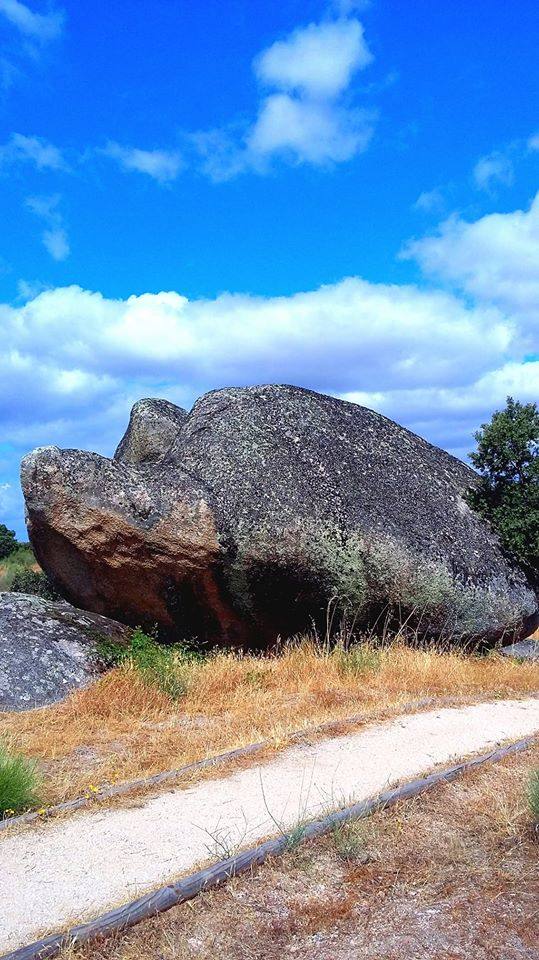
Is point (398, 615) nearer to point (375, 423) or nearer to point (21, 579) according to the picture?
point (375, 423)

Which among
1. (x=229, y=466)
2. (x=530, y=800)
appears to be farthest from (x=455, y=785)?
(x=229, y=466)

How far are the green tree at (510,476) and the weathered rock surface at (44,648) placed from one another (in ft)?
19.4

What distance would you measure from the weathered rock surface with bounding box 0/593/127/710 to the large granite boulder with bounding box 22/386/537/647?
537 mm

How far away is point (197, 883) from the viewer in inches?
183

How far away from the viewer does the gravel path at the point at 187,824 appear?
4.65 meters

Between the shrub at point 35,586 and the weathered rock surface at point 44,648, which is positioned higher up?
the shrub at point 35,586

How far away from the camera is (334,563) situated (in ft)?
35.0

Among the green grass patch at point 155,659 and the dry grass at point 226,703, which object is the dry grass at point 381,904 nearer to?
the dry grass at point 226,703

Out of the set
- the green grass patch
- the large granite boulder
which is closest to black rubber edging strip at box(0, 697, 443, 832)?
the green grass patch

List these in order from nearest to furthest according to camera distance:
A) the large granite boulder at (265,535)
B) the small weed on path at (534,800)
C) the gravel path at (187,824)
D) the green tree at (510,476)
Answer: the gravel path at (187,824) < the small weed on path at (534,800) < the large granite boulder at (265,535) < the green tree at (510,476)

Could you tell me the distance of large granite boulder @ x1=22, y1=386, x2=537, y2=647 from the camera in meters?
10.2

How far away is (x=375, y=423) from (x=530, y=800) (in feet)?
25.9

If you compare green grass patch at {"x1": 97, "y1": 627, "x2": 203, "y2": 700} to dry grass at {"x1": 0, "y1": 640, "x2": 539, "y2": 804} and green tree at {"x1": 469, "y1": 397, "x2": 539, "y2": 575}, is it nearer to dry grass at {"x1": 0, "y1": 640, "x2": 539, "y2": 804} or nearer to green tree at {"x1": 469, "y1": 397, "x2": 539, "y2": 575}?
dry grass at {"x1": 0, "y1": 640, "x2": 539, "y2": 804}

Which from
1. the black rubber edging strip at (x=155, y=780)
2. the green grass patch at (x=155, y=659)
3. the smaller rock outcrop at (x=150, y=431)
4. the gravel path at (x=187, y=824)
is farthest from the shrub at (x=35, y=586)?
the gravel path at (x=187, y=824)
